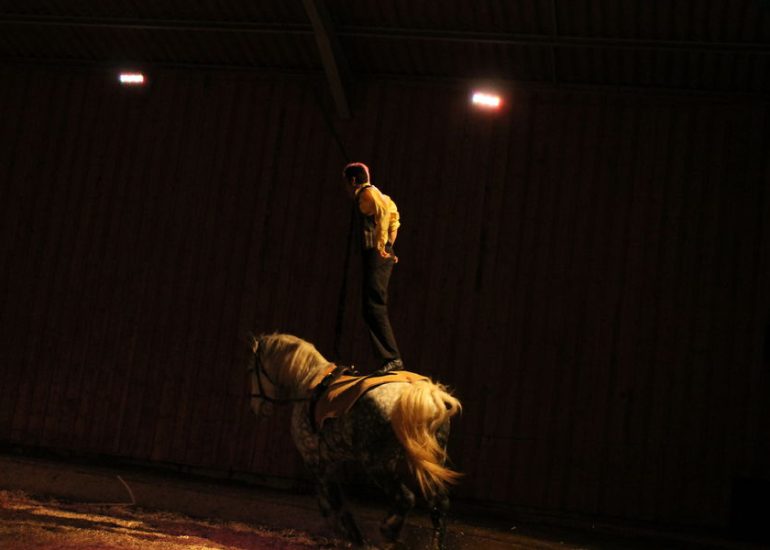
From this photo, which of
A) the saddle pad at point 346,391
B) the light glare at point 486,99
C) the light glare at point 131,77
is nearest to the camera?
the saddle pad at point 346,391

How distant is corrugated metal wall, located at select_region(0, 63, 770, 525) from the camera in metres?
9.02

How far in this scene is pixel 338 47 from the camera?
964cm

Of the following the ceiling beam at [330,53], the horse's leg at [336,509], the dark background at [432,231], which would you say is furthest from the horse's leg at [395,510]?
the ceiling beam at [330,53]

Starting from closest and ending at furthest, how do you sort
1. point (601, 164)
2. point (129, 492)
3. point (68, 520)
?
1. point (68, 520)
2. point (129, 492)
3. point (601, 164)

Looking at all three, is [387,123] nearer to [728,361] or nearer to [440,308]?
[440,308]

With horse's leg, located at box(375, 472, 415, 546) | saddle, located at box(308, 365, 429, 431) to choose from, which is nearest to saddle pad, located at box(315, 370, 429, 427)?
saddle, located at box(308, 365, 429, 431)

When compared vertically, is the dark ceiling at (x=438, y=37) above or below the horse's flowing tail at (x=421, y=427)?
above

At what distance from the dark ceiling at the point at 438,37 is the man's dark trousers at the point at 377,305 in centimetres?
372

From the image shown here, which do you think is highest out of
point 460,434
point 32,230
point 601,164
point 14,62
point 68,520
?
point 14,62

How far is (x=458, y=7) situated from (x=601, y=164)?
2.32 meters

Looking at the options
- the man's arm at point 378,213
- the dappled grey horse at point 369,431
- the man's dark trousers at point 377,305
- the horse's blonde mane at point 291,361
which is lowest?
the dappled grey horse at point 369,431

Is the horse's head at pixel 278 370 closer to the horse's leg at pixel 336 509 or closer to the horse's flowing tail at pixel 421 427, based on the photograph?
the horse's leg at pixel 336 509

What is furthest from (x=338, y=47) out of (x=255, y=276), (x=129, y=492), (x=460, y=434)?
(x=129, y=492)

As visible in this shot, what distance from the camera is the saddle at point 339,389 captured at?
6160 mm
